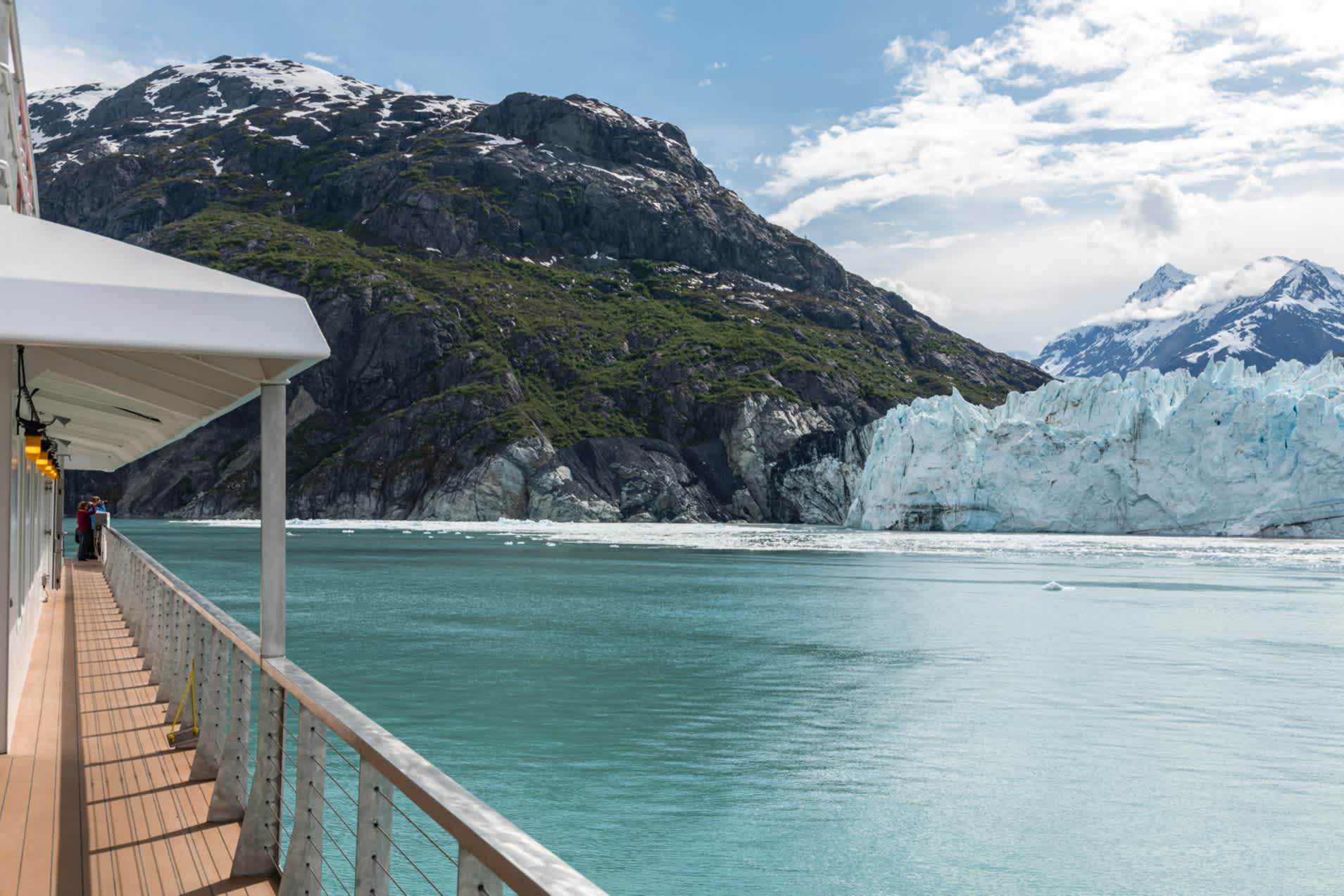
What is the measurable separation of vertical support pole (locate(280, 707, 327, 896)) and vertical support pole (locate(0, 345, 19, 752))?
218 cm

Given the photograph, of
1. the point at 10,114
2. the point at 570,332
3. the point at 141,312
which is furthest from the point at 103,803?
the point at 570,332

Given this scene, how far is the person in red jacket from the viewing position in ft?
82.5

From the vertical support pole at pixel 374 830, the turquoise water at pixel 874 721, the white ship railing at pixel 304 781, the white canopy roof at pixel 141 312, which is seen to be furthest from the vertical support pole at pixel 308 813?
the turquoise water at pixel 874 721

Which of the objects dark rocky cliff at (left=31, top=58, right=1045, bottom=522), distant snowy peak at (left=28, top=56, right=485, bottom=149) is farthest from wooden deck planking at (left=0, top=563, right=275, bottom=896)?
distant snowy peak at (left=28, top=56, right=485, bottom=149)

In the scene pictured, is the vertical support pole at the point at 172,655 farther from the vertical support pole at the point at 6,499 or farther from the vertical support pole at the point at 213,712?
the vertical support pole at the point at 6,499

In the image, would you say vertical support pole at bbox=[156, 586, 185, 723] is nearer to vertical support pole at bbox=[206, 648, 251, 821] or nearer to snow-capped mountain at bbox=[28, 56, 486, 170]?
vertical support pole at bbox=[206, 648, 251, 821]

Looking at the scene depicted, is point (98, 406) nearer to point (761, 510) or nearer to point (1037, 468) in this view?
point (1037, 468)

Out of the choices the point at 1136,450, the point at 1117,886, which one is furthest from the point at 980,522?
the point at 1117,886

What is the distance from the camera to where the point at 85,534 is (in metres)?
25.6

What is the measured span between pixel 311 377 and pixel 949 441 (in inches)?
2479

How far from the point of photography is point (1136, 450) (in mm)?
58188

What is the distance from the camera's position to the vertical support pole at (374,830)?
10.7ft

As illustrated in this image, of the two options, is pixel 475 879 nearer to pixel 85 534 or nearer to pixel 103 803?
pixel 103 803

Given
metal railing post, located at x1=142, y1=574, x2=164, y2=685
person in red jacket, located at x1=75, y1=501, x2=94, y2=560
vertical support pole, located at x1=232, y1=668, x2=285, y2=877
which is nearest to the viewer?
vertical support pole, located at x1=232, y1=668, x2=285, y2=877
